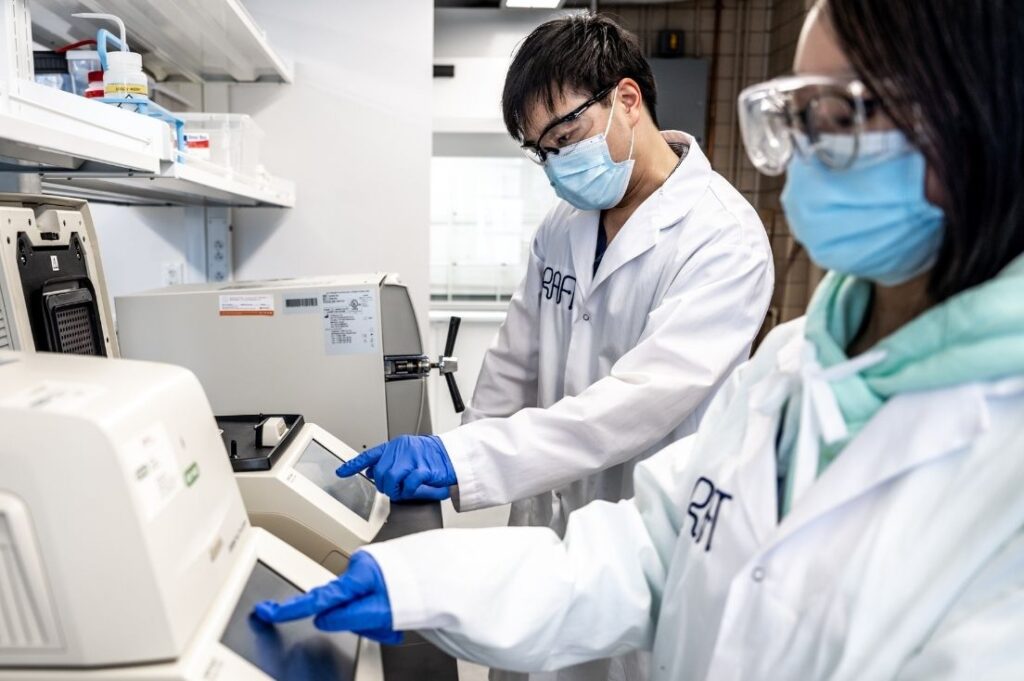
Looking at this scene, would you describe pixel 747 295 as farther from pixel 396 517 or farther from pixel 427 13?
pixel 427 13

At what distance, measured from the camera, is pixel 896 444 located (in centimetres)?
64

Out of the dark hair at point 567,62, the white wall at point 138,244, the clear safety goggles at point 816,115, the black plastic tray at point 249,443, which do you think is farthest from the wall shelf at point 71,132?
the white wall at point 138,244

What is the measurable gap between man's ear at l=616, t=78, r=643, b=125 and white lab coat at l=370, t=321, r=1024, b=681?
70cm

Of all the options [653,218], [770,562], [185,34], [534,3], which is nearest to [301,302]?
[653,218]

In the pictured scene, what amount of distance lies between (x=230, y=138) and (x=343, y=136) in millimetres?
642

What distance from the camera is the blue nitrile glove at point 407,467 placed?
1.14 metres

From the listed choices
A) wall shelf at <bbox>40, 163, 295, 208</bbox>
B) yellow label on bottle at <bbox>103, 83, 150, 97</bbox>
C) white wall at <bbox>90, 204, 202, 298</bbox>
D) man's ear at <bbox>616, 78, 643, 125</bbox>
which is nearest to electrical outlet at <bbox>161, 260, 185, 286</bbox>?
white wall at <bbox>90, 204, 202, 298</bbox>

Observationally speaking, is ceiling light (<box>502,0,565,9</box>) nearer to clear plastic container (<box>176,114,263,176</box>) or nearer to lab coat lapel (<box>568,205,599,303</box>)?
clear plastic container (<box>176,114,263,176</box>)

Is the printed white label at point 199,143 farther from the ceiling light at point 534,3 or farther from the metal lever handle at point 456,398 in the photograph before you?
the ceiling light at point 534,3

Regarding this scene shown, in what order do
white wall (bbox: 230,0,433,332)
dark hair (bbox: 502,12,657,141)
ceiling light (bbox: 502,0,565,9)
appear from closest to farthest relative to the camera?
dark hair (bbox: 502,12,657,141) → white wall (bbox: 230,0,433,332) → ceiling light (bbox: 502,0,565,9)

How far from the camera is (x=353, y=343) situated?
1479 mm

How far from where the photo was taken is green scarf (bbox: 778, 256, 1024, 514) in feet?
1.89

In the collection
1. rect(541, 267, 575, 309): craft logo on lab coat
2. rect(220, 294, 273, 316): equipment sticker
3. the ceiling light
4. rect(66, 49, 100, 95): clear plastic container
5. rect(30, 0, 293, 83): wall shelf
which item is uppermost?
the ceiling light

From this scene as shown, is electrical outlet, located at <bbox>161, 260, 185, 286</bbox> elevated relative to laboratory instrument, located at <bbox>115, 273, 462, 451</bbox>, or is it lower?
elevated
